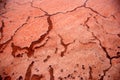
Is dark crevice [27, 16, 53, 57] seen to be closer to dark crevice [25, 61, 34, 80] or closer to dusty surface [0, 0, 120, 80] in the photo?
dusty surface [0, 0, 120, 80]

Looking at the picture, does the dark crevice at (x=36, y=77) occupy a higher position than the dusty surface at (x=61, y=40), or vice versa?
the dusty surface at (x=61, y=40)

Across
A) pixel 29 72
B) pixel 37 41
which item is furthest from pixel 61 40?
pixel 29 72

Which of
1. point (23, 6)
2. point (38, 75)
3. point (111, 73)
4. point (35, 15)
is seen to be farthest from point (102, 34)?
point (23, 6)

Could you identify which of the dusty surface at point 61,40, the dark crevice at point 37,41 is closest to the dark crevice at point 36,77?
the dusty surface at point 61,40

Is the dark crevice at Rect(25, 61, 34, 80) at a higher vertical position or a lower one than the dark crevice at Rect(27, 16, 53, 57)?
lower

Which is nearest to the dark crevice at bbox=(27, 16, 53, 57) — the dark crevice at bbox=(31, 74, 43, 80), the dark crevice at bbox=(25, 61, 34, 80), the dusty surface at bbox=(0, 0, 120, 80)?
the dusty surface at bbox=(0, 0, 120, 80)

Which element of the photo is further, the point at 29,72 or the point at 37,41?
the point at 37,41

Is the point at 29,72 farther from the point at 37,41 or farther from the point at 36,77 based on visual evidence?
the point at 37,41

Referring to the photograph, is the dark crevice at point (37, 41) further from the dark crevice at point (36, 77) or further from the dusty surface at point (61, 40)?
the dark crevice at point (36, 77)
